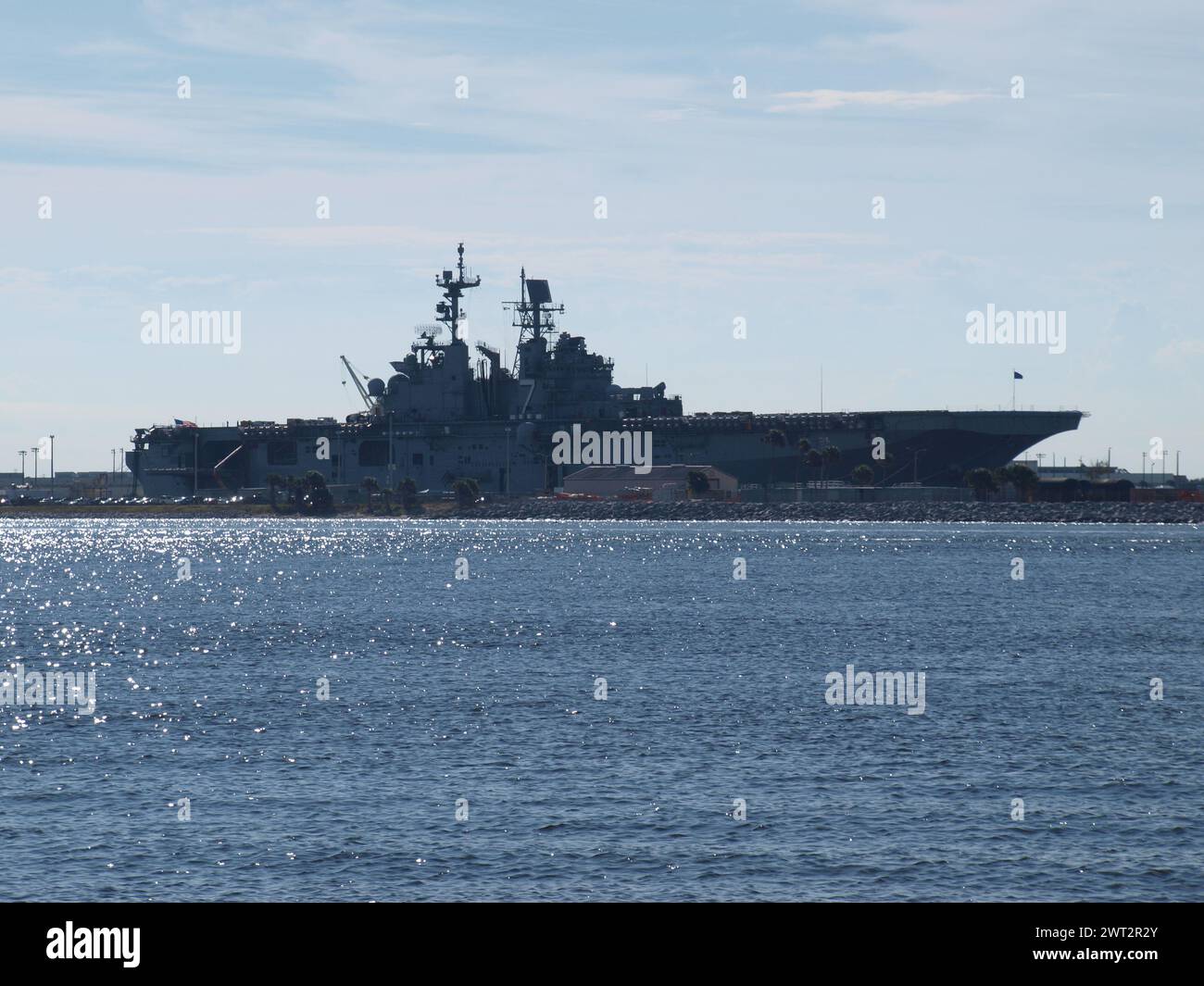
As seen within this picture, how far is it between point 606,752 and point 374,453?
140 meters

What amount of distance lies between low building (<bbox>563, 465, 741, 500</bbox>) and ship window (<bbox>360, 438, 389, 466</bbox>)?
66.2 ft

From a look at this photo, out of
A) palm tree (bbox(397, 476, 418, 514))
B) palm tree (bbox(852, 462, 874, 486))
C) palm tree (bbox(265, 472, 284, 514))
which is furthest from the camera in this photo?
palm tree (bbox(265, 472, 284, 514))

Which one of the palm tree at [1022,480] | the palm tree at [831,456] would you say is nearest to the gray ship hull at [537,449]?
the palm tree at [831,456]

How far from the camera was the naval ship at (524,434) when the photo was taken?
468ft

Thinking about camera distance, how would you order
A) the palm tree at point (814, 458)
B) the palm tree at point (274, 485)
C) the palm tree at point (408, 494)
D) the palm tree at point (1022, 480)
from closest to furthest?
the palm tree at point (814, 458)
the palm tree at point (1022, 480)
the palm tree at point (408, 494)
the palm tree at point (274, 485)

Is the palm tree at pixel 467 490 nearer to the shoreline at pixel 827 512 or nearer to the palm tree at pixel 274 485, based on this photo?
the shoreline at pixel 827 512

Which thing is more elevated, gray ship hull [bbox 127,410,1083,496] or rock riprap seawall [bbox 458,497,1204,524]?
gray ship hull [bbox 127,410,1083,496]

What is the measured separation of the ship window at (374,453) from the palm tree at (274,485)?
465 inches

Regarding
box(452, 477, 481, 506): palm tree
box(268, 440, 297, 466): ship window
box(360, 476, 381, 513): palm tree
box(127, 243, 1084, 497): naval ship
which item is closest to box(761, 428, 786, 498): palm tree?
box(127, 243, 1084, 497): naval ship

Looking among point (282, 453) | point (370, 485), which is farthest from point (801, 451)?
point (282, 453)

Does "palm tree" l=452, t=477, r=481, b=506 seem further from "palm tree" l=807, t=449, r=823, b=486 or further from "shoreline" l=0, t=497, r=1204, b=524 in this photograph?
"palm tree" l=807, t=449, r=823, b=486

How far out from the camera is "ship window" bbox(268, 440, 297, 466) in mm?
167875
